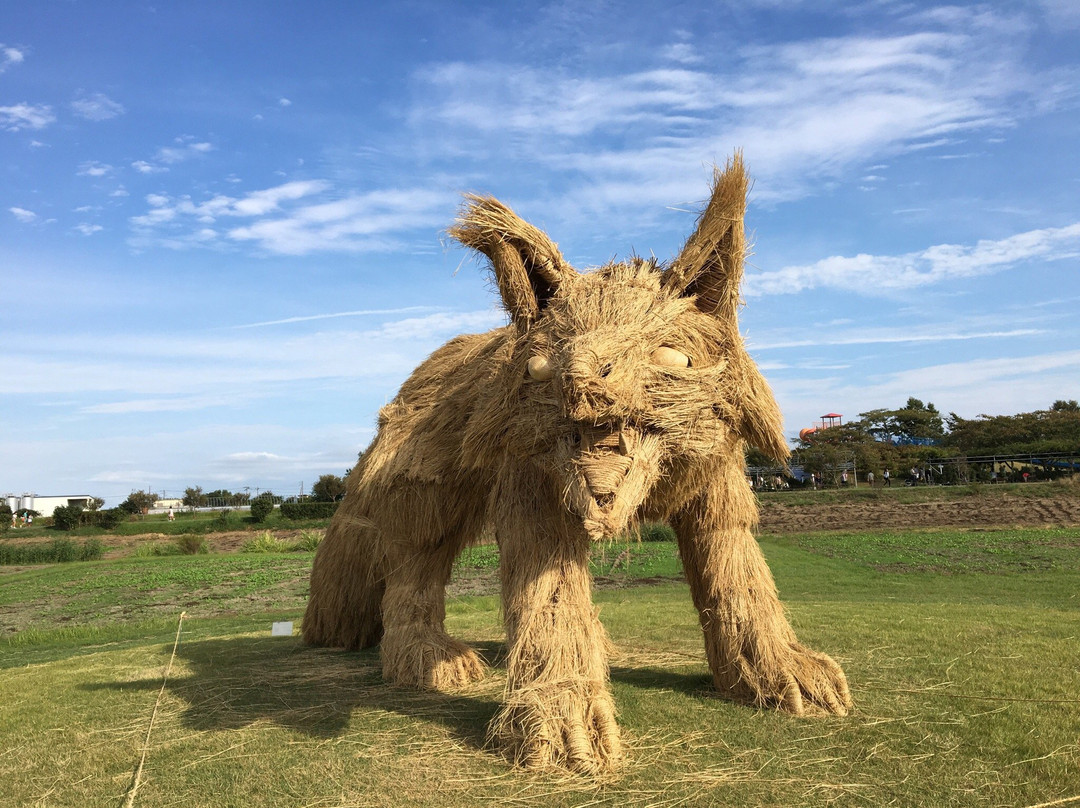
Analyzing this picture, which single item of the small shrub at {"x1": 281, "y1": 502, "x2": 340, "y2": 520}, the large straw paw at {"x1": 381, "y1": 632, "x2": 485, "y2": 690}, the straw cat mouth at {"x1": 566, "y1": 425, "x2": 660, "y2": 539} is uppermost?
the straw cat mouth at {"x1": 566, "y1": 425, "x2": 660, "y2": 539}

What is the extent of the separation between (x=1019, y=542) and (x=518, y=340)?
1960 centimetres

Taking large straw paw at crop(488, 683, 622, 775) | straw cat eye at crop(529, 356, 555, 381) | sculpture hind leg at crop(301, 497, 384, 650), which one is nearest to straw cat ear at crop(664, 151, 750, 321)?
straw cat eye at crop(529, 356, 555, 381)

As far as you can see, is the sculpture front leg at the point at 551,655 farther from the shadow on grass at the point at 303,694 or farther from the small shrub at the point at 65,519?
the small shrub at the point at 65,519

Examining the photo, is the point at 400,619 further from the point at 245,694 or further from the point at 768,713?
the point at 768,713

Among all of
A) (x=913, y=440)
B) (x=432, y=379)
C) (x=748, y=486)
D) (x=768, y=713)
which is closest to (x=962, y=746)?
(x=768, y=713)

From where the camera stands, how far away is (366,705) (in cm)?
593

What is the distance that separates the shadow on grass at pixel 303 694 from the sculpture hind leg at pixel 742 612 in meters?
1.80

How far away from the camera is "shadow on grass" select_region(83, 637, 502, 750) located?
5520 millimetres

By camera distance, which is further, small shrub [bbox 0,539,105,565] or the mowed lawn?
small shrub [bbox 0,539,105,565]

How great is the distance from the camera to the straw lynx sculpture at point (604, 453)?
383 cm

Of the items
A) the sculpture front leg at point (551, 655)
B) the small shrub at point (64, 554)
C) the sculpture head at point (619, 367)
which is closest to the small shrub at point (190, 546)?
the small shrub at point (64, 554)

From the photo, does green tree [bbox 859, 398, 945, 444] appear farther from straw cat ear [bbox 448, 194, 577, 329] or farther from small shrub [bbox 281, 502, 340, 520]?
straw cat ear [bbox 448, 194, 577, 329]

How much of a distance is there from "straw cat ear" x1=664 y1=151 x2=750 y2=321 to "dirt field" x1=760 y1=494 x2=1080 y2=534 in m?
20.9

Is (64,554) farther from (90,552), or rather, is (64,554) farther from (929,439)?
(929,439)
